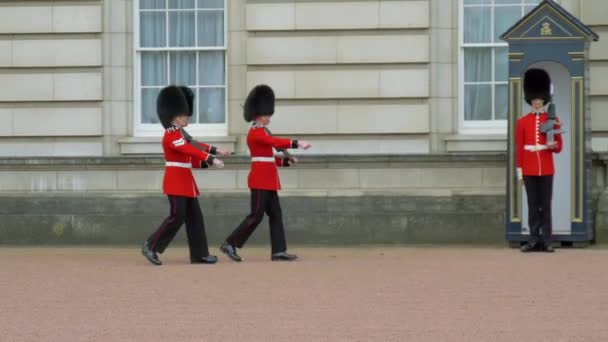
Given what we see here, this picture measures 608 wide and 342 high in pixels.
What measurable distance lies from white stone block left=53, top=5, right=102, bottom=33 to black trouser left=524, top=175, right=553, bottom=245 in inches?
189

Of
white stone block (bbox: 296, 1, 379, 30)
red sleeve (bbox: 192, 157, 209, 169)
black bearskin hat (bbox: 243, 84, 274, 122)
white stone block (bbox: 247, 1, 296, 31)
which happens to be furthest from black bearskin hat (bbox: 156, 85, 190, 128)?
white stone block (bbox: 296, 1, 379, 30)

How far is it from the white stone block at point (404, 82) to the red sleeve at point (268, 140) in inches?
99.3

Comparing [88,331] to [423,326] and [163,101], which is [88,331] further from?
[163,101]

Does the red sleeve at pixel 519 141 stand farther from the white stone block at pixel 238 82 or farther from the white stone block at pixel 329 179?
the white stone block at pixel 238 82

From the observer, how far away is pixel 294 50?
50.1ft

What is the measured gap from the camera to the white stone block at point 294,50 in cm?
1523

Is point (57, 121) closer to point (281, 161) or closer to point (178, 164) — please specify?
point (178, 164)

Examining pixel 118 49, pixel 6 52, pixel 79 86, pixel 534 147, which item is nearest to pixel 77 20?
pixel 118 49

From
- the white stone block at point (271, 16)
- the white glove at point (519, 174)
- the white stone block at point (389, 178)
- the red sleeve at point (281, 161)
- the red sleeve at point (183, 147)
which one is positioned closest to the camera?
the red sleeve at point (183, 147)

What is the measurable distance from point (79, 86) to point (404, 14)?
344 cm

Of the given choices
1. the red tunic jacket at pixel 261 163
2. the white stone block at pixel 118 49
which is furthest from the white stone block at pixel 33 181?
the red tunic jacket at pixel 261 163

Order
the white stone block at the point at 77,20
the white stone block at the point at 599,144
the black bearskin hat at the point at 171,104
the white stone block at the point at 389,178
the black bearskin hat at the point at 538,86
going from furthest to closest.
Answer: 1. the white stone block at the point at 77,20
2. the white stone block at the point at 389,178
3. the white stone block at the point at 599,144
4. the black bearskin hat at the point at 538,86
5. the black bearskin hat at the point at 171,104

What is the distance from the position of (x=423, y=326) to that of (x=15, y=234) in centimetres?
768

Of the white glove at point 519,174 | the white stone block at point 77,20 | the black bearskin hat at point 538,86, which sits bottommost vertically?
the white glove at point 519,174
